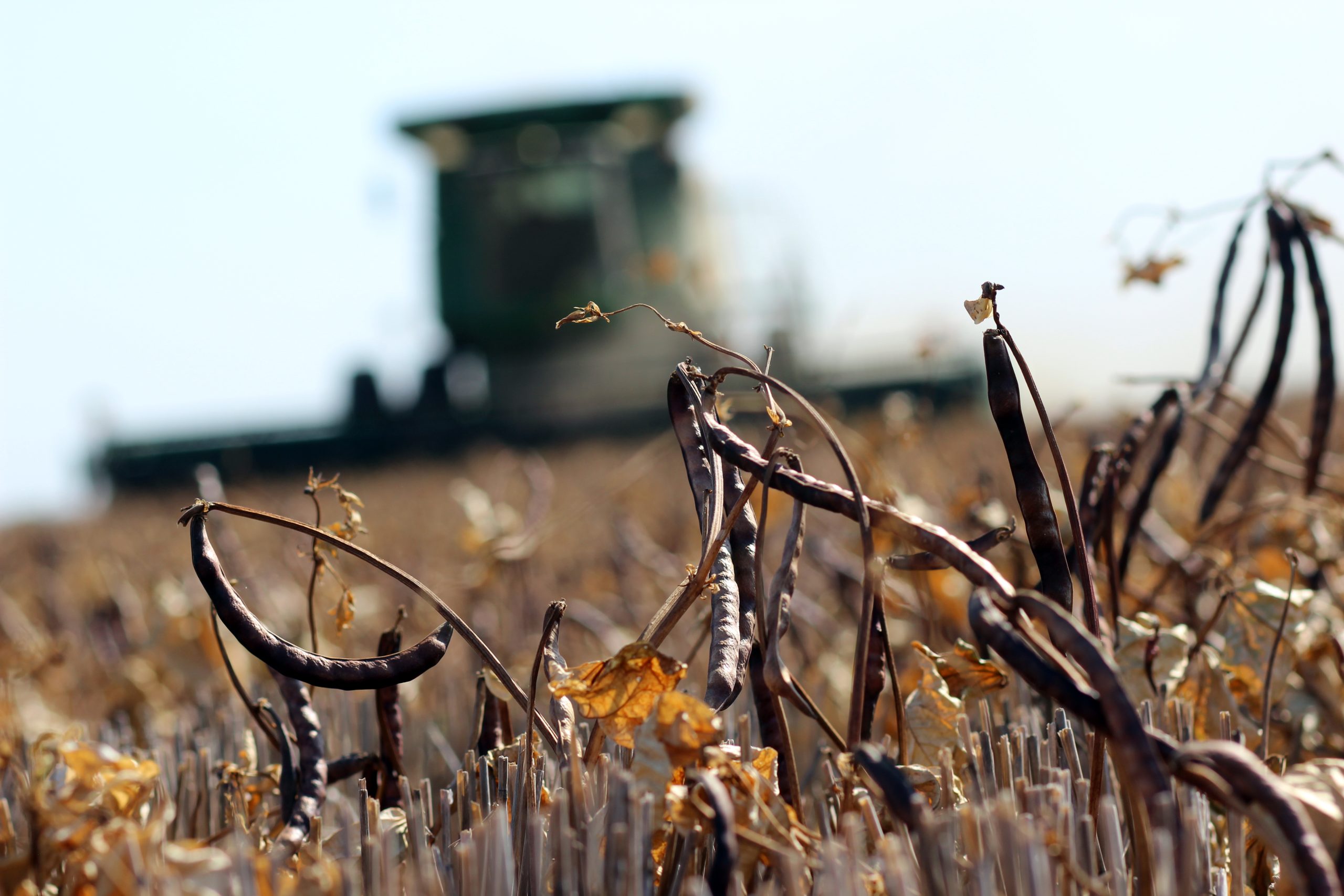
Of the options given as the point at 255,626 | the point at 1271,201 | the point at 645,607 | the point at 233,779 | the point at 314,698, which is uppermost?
the point at 1271,201

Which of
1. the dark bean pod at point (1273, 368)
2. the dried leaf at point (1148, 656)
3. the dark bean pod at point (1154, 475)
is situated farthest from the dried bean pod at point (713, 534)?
the dark bean pod at point (1273, 368)

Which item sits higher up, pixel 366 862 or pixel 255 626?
pixel 255 626

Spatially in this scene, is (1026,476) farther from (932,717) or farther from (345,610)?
(345,610)

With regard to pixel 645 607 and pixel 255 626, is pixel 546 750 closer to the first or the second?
pixel 255 626

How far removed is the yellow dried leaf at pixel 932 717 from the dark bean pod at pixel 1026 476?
10cm

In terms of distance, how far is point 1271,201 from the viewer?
0.96 metres

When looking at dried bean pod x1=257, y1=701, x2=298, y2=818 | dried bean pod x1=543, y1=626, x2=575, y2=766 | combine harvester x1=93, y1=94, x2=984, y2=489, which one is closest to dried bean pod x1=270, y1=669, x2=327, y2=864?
dried bean pod x1=257, y1=701, x2=298, y2=818

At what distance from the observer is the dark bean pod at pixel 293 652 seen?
568 mm

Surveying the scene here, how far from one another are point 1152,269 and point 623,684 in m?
0.71

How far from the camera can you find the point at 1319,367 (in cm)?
102

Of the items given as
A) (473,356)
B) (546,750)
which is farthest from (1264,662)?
(473,356)

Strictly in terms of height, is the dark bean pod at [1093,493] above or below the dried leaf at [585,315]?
below

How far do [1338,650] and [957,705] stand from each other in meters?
0.34

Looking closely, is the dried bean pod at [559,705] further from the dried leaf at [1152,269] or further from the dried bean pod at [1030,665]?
the dried leaf at [1152,269]
